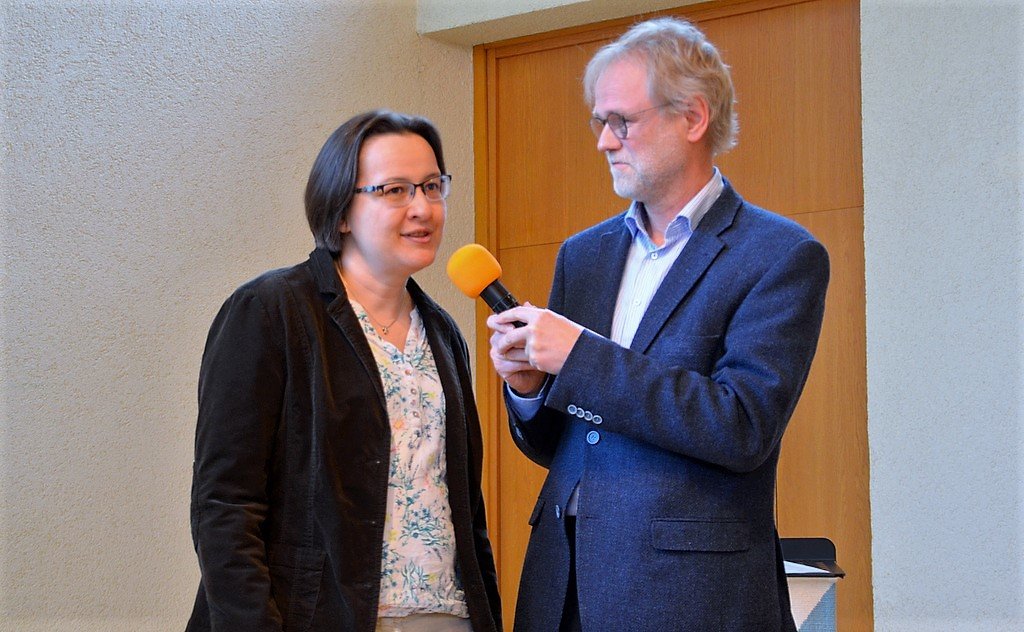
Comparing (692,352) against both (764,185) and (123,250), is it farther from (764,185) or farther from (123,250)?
(764,185)

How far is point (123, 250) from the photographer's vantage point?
3.50 m

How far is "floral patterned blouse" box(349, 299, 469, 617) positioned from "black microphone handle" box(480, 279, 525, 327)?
19 centimetres

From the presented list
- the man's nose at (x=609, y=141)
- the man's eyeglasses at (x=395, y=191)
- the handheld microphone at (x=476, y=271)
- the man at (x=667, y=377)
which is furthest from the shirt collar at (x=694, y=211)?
the man's eyeglasses at (x=395, y=191)

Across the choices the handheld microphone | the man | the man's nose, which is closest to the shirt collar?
the man

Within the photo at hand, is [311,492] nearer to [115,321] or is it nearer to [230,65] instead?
[115,321]

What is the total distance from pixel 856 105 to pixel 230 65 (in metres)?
2.10

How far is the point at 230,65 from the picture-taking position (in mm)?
3883

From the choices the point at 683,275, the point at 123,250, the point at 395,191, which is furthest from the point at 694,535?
the point at 123,250

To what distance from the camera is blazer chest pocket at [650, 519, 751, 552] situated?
1849mm

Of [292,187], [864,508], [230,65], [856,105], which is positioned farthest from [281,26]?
[864,508]

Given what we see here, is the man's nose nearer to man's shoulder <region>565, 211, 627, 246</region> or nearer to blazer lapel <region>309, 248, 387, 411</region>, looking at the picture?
man's shoulder <region>565, 211, 627, 246</region>

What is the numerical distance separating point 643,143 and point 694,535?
26.4 inches

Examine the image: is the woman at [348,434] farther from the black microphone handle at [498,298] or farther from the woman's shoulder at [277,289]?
the black microphone handle at [498,298]

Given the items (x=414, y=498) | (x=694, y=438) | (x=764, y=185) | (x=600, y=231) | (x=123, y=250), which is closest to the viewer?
(x=694, y=438)
